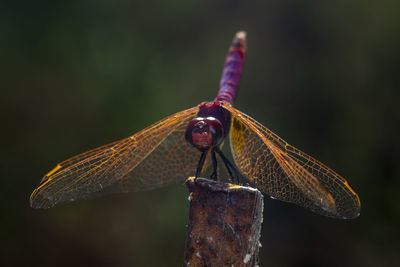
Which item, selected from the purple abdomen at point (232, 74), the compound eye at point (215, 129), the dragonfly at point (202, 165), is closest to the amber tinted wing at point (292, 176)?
the dragonfly at point (202, 165)

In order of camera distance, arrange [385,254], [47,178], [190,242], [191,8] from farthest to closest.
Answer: [191,8], [385,254], [47,178], [190,242]

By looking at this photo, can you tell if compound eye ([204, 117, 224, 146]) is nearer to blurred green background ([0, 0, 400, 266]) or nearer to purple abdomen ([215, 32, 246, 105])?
purple abdomen ([215, 32, 246, 105])

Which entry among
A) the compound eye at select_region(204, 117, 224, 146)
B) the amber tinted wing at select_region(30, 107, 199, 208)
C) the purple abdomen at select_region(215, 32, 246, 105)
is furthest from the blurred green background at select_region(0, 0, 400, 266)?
the compound eye at select_region(204, 117, 224, 146)

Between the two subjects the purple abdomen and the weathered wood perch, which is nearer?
the weathered wood perch

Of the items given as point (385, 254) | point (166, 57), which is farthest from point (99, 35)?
point (385, 254)

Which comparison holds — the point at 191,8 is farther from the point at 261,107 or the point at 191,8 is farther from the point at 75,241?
the point at 75,241

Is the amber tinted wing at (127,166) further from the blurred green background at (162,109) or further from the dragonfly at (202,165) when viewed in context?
the blurred green background at (162,109)
